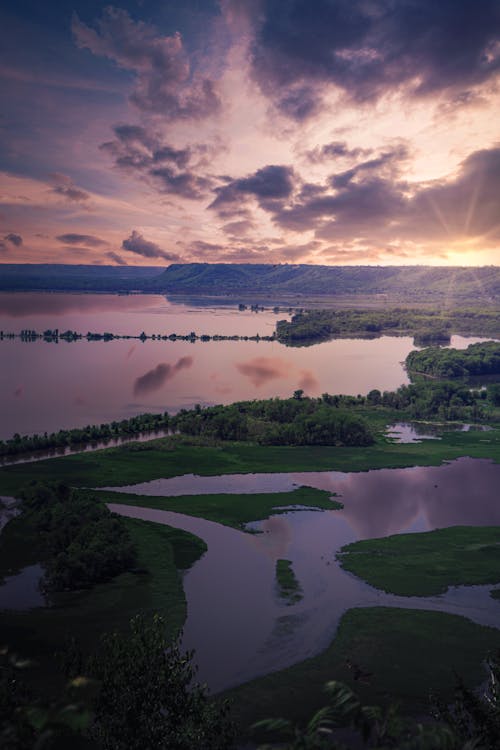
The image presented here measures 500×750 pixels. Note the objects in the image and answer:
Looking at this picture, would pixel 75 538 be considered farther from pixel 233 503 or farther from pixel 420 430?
pixel 420 430

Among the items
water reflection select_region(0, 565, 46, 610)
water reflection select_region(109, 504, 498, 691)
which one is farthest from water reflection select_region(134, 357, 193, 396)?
water reflection select_region(0, 565, 46, 610)

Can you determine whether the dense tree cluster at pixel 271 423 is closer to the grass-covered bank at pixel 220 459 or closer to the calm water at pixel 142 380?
the grass-covered bank at pixel 220 459

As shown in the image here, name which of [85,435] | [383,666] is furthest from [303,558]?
[85,435]

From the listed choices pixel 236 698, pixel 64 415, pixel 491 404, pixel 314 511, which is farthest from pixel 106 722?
pixel 491 404

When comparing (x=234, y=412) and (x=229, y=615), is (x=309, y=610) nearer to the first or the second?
(x=229, y=615)

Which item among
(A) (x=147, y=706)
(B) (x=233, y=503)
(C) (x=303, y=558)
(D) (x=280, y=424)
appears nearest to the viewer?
(A) (x=147, y=706)

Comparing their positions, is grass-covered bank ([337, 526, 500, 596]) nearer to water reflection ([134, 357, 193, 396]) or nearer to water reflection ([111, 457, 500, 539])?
water reflection ([111, 457, 500, 539])
